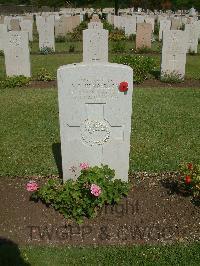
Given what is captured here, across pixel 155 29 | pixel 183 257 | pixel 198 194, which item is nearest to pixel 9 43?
pixel 198 194

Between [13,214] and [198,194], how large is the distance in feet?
7.77

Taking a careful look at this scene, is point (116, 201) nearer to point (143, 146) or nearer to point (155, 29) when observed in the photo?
point (143, 146)

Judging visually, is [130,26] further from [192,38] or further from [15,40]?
[15,40]

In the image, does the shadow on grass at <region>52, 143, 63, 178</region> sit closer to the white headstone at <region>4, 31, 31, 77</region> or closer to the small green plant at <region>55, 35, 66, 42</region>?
the white headstone at <region>4, 31, 31, 77</region>

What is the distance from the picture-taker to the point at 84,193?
5.01 m

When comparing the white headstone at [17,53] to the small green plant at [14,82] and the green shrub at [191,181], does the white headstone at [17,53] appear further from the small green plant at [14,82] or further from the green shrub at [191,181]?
the green shrub at [191,181]

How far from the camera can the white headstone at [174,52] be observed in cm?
1203

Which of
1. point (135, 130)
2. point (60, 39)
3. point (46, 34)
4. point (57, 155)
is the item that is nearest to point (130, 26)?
point (60, 39)

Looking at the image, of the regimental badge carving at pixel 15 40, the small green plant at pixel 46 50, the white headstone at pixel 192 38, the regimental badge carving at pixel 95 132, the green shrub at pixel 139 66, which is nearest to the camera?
the regimental badge carving at pixel 95 132

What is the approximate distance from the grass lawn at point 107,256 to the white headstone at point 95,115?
1316mm

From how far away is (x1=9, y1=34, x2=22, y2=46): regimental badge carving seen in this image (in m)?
12.5

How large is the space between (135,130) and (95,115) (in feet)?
10.4

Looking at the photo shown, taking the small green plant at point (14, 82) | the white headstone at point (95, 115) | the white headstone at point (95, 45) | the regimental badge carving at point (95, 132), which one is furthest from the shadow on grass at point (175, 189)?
the white headstone at point (95, 45)

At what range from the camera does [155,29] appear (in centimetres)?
2703
